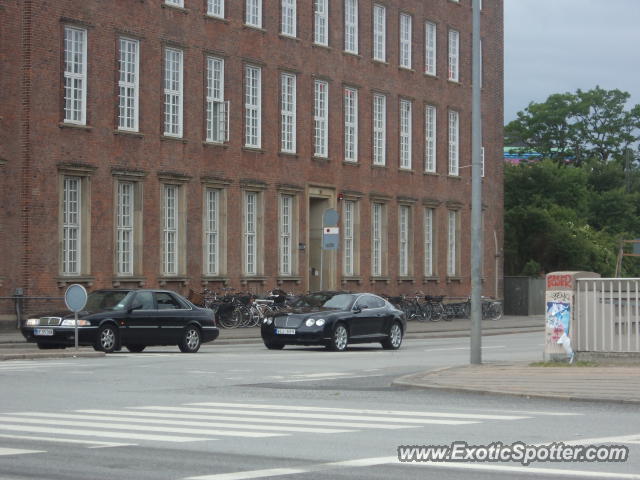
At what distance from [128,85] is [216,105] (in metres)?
5.02

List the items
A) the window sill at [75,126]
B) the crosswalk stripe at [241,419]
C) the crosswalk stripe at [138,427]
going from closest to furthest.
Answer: the crosswalk stripe at [138,427] → the crosswalk stripe at [241,419] → the window sill at [75,126]

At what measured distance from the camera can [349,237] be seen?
59438mm

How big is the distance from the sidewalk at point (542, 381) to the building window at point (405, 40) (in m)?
39.4

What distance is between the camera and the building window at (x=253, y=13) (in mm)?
53000

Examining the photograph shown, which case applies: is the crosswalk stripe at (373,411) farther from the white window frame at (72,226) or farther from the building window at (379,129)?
the building window at (379,129)

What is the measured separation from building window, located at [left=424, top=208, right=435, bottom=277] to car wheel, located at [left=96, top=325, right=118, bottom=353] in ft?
112

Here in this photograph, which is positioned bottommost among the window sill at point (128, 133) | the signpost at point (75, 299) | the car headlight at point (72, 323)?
the car headlight at point (72, 323)

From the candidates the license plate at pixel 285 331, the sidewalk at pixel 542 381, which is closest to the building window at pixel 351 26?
Answer: the license plate at pixel 285 331

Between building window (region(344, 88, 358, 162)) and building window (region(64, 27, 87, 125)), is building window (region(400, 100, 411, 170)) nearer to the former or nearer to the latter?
building window (region(344, 88, 358, 162))

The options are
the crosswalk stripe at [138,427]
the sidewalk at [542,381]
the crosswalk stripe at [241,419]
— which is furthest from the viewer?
the sidewalk at [542,381]

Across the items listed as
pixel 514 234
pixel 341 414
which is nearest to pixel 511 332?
pixel 514 234

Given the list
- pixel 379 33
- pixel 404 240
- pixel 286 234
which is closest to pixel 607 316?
pixel 286 234

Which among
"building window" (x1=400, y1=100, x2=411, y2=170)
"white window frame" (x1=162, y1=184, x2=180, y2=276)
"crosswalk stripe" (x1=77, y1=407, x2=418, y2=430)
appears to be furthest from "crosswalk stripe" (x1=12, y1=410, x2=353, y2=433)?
"building window" (x1=400, y1=100, x2=411, y2=170)

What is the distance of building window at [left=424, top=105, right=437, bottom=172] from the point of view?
213 feet
